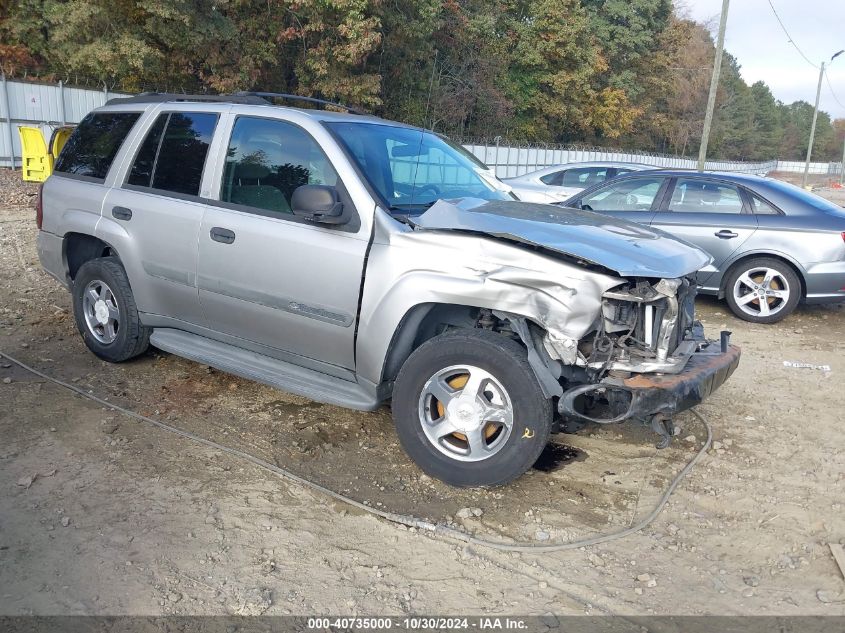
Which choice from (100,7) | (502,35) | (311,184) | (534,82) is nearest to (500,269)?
(311,184)

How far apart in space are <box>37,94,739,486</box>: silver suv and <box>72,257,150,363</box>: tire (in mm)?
23

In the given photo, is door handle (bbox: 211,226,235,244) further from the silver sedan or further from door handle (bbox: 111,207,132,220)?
the silver sedan

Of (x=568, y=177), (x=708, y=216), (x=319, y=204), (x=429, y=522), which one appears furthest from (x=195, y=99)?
(x=568, y=177)

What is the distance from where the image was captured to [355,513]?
12.1 ft

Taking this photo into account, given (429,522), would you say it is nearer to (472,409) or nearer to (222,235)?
(472,409)

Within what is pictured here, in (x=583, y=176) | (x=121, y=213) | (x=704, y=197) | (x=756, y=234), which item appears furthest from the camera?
(x=583, y=176)

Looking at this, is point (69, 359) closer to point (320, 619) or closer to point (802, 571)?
point (320, 619)

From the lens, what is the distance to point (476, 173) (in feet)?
17.4

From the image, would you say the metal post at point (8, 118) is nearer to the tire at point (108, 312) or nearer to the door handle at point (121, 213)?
the tire at point (108, 312)

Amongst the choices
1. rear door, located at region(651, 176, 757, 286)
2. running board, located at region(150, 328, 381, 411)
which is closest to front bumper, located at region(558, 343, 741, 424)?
running board, located at region(150, 328, 381, 411)

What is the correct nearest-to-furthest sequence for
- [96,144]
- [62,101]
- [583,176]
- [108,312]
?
[108,312] < [96,144] < [583,176] < [62,101]

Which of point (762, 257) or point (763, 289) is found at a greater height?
point (762, 257)

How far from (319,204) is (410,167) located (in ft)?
3.02

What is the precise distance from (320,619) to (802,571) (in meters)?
2.16
